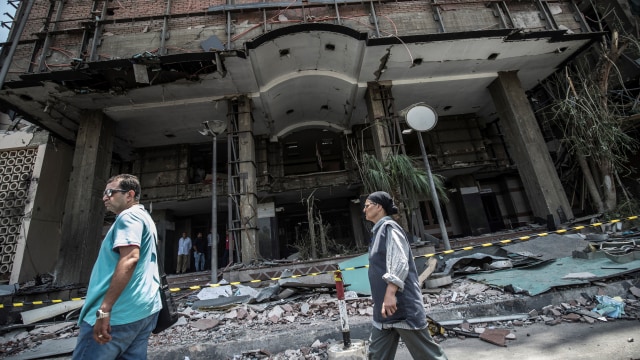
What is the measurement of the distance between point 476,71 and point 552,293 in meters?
10.3

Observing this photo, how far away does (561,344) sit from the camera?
2.91 meters

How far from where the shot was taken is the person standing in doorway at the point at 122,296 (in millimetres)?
1778

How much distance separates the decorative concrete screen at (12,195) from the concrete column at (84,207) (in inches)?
126

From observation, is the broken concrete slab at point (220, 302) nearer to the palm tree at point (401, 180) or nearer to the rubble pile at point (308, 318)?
the rubble pile at point (308, 318)

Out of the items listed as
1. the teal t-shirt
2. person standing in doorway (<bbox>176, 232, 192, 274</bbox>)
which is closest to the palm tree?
the teal t-shirt

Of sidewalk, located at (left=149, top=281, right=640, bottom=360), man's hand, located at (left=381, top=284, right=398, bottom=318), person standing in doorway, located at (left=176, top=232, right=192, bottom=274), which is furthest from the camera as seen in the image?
person standing in doorway, located at (left=176, top=232, right=192, bottom=274)

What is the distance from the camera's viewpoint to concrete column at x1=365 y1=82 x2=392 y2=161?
10227 mm

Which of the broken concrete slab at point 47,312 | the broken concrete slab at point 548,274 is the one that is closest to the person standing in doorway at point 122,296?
the broken concrete slab at point 548,274

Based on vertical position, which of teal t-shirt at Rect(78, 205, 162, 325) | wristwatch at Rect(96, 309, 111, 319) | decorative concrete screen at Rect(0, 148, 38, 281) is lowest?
wristwatch at Rect(96, 309, 111, 319)

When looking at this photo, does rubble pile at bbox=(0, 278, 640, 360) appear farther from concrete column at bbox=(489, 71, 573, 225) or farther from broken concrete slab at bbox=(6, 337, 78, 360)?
concrete column at bbox=(489, 71, 573, 225)

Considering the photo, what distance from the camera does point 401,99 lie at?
12.8 m

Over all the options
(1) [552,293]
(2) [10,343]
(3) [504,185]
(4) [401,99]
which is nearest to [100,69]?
(2) [10,343]

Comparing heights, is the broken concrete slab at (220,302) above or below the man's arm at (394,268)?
below

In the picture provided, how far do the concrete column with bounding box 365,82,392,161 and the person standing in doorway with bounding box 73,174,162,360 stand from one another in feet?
28.6
